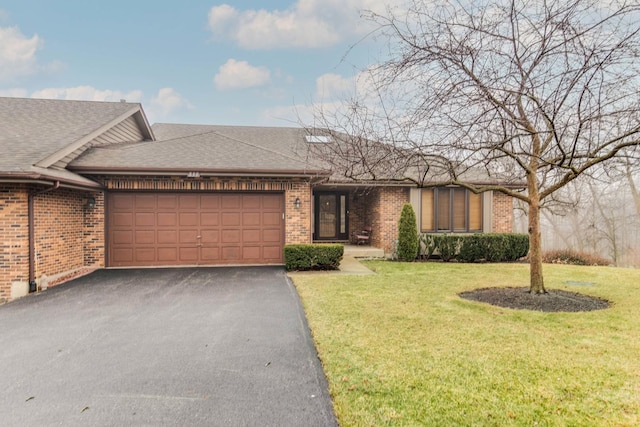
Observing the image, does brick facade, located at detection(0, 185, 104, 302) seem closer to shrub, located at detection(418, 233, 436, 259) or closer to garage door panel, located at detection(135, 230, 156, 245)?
garage door panel, located at detection(135, 230, 156, 245)

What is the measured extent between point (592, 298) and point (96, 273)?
37.0ft

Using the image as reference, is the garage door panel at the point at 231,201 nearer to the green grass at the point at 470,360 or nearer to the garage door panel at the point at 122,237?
the garage door panel at the point at 122,237

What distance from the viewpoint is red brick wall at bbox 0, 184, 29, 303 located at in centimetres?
674

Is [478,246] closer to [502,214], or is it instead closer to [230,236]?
[502,214]

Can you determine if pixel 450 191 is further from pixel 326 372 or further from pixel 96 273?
pixel 96 273

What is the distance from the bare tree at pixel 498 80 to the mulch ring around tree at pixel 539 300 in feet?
6.77

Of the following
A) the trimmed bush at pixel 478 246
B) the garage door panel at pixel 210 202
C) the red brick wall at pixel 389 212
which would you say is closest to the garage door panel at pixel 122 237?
the garage door panel at pixel 210 202

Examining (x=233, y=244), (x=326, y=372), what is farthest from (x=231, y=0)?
(x=326, y=372)

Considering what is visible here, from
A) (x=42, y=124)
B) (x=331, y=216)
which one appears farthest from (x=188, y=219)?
(x=331, y=216)

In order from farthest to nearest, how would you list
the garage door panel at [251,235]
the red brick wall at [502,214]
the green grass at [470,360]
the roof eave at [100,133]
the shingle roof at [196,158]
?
the red brick wall at [502,214] < the garage door panel at [251,235] < the shingle roof at [196,158] < the roof eave at [100,133] < the green grass at [470,360]

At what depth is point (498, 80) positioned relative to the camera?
4.86 m

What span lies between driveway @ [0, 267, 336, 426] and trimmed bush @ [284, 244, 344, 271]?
2193mm

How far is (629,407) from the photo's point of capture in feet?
8.95

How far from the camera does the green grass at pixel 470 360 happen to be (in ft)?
8.81
